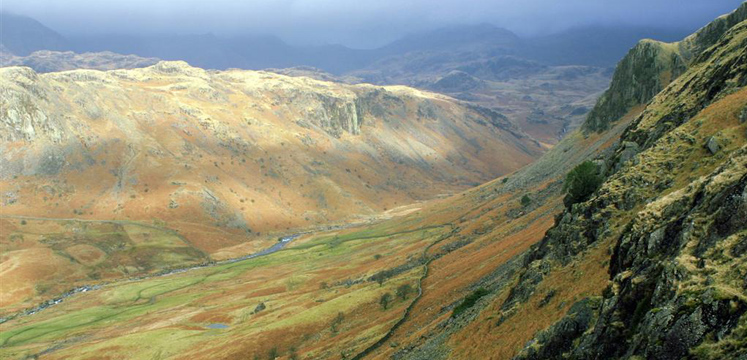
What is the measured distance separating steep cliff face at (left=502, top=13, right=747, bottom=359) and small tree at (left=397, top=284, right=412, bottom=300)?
97.8 ft

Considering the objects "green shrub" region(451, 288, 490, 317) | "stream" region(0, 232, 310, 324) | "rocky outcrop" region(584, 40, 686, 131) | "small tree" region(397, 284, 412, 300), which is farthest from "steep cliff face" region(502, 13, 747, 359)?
"stream" region(0, 232, 310, 324)

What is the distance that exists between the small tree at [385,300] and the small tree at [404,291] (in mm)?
1391

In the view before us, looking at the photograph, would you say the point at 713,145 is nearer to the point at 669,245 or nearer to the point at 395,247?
the point at 669,245

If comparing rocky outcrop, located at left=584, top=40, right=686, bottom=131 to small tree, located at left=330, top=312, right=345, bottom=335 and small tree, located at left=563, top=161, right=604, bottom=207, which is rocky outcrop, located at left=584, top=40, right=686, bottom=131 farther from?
small tree, located at left=330, top=312, right=345, bottom=335

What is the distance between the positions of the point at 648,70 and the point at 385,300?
76524 millimetres

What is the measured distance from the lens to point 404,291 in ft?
219

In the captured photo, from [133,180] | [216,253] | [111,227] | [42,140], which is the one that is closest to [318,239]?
[216,253]

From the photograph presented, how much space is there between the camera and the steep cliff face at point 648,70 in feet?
295

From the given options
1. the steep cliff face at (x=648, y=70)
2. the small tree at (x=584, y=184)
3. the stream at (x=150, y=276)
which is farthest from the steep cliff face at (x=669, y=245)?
the stream at (x=150, y=276)

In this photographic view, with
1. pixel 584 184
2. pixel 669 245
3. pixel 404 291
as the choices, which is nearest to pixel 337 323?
pixel 404 291

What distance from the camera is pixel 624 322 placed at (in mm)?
18859

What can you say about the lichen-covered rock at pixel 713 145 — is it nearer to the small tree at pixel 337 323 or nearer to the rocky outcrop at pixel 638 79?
the small tree at pixel 337 323

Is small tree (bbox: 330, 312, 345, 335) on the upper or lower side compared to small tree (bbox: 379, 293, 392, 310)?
lower

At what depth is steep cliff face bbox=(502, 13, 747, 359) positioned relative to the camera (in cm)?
1552
